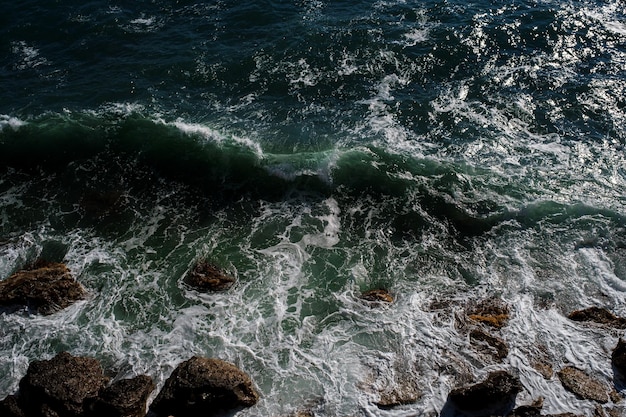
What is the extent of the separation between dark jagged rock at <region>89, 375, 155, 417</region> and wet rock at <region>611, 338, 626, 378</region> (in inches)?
531

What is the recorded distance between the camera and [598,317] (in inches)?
626

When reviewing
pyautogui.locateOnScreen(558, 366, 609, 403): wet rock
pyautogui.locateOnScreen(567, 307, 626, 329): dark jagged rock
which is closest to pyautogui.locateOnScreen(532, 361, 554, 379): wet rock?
pyautogui.locateOnScreen(558, 366, 609, 403): wet rock

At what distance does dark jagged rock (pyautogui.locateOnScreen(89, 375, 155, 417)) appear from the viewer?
13.2 meters

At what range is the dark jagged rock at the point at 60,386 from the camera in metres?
13.5

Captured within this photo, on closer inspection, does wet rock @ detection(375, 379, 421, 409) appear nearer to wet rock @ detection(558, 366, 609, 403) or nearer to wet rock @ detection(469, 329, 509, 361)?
wet rock @ detection(469, 329, 509, 361)

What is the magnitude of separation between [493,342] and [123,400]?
1082 centimetres

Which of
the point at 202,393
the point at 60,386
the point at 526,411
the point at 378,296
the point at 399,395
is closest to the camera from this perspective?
the point at 526,411

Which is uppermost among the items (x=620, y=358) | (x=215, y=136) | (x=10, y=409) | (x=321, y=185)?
(x=215, y=136)

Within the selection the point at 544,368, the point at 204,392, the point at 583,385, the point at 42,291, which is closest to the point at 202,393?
the point at 204,392

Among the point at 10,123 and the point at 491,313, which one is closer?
the point at 491,313

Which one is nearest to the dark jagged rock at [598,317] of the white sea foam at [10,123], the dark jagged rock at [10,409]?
the dark jagged rock at [10,409]

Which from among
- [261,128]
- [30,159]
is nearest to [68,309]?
[30,159]

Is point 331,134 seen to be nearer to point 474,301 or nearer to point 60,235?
point 474,301

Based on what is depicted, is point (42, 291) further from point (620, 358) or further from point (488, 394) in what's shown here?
point (620, 358)
